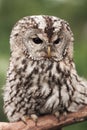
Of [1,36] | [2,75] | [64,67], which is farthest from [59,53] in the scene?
[1,36]

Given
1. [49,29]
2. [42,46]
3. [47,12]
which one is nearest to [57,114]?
[42,46]

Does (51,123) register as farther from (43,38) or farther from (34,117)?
(43,38)

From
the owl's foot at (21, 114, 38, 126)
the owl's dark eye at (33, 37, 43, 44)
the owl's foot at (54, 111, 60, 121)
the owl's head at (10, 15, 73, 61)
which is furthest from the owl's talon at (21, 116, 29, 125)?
the owl's dark eye at (33, 37, 43, 44)

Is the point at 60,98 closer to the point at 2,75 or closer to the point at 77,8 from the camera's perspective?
the point at 2,75

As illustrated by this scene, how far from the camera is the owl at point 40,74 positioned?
8.90m

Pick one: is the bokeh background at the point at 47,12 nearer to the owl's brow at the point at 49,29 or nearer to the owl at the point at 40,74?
the owl at the point at 40,74

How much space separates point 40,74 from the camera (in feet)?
29.5

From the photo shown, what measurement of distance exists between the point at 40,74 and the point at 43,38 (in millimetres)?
300

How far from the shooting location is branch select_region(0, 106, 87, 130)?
8945 mm

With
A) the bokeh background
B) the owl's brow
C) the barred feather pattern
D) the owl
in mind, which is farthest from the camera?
the bokeh background

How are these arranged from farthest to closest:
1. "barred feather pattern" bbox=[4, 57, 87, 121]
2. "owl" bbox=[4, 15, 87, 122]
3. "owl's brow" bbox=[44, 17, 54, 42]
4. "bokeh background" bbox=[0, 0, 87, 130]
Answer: "bokeh background" bbox=[0, 0, 87, 130] → "barred feather pattern" bbox=[4, 57, 87, 121] → "owl" bbox=[4, 15, 87, 122] → "owl's brow" bbox=[44, 17, 54, 42]

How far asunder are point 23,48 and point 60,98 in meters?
0.38

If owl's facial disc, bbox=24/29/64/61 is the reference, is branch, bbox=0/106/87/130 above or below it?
below

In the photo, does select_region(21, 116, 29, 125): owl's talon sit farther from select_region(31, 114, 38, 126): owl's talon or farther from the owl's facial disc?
the owl's facial disc
